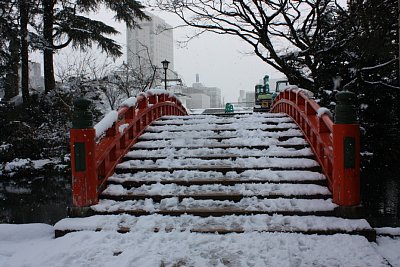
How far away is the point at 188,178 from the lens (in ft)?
17.0

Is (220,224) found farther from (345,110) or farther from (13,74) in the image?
(13,74)

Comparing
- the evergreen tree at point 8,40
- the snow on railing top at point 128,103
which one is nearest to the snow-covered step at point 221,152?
the snow on railing top at point 128,103

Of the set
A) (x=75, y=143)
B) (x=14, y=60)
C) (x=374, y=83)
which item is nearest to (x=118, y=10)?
(x=14, y=60)

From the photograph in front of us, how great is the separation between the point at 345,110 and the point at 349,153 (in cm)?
56

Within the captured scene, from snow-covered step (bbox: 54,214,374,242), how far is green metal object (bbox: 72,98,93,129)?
127 cm

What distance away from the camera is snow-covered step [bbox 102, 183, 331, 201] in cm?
461

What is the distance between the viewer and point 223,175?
5281 mm

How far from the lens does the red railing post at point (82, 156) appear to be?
4.44 metres

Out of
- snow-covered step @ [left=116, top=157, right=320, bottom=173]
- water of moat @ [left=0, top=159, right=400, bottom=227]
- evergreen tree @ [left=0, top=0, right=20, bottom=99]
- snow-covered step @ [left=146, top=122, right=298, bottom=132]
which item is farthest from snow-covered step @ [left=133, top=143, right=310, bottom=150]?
evergreen tree @ [left=0, top=0, right=20, bottom=99]

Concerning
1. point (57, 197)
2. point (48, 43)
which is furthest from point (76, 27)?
point (57, 197)

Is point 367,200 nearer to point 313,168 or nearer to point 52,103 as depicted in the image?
point 313,168

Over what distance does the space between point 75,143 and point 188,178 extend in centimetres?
180

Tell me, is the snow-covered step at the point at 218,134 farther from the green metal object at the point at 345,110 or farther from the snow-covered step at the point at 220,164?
the green metal object at the point at 345,110

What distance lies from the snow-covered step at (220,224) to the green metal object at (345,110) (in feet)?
4.16
